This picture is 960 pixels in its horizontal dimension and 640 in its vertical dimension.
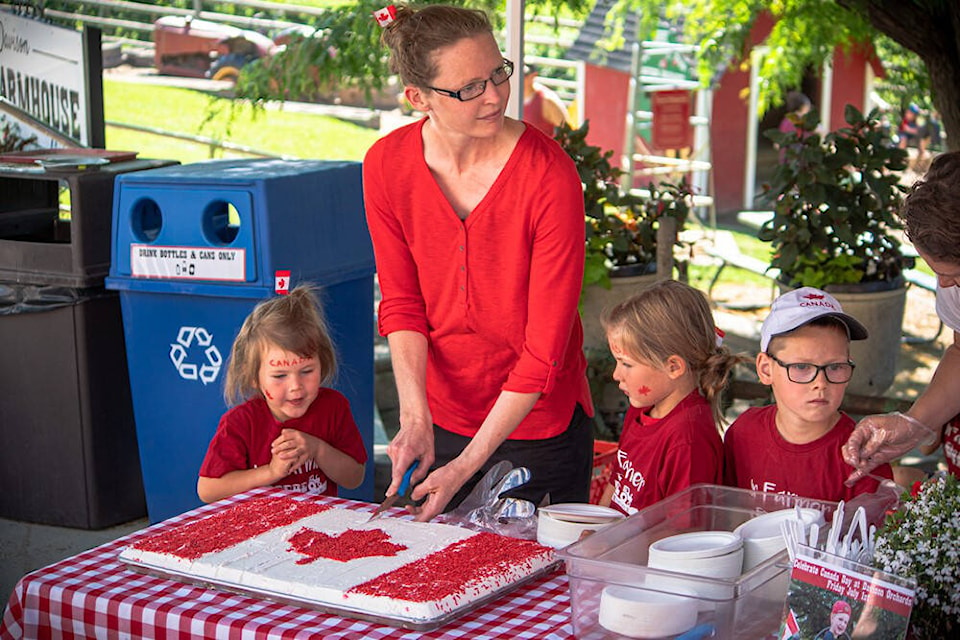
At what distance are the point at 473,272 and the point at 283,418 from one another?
2.45ft

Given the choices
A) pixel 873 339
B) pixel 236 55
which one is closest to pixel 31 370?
pixel 873 339

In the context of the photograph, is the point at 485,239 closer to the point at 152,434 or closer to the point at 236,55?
the point at 152,434

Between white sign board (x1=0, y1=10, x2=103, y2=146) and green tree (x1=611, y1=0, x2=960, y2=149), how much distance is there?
10.4 feet

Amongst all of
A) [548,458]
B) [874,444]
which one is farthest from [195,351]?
[874,444]

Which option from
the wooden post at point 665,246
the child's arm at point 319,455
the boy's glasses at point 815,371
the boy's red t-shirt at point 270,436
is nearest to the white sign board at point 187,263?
the boy's red t-shirt at point 270,436

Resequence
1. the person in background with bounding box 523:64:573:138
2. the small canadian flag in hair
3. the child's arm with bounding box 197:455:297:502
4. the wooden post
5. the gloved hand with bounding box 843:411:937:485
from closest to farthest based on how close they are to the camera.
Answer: the gloved hand with bounding box 843:411:937:485 → the child's arm with bounding box 197:455:297:502 → the small canadian flag in hair → the wooden post → the person in background with bounding box 523:64:573:138

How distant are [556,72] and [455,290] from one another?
13.3 metres

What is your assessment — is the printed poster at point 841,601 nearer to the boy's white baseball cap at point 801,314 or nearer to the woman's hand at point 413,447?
the boy's white baseball cap at point 801,314

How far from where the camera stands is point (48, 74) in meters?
4.81

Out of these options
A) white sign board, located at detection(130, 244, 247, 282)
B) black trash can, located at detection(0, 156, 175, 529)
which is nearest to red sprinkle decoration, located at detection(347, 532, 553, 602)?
white sign board, located at detection(130, 244, 247, 282)

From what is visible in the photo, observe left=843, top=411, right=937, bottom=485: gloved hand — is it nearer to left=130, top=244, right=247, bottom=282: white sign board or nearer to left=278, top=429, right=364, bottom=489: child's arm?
left=278, top=429, right=364, bottom=489: child's arm

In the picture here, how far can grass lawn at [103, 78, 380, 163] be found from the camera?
12889 millimetres

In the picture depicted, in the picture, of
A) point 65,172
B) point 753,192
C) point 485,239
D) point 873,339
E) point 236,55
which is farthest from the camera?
point 753,192

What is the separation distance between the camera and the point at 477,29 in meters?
2.49
